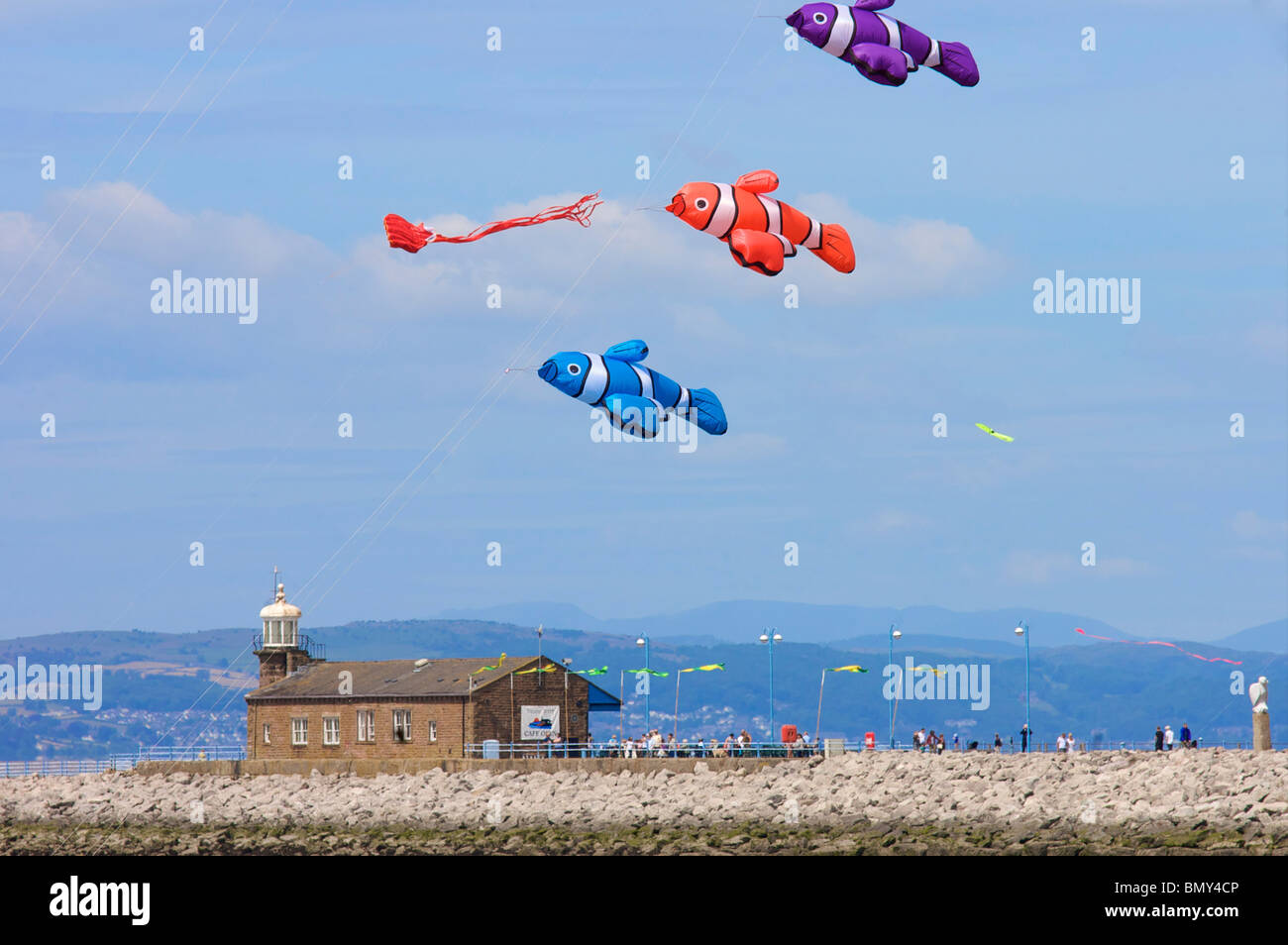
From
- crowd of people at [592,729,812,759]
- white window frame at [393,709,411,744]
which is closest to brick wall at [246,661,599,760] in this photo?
white window frame at [393,709,411,744]

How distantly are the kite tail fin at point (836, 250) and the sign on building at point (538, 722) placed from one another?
22.5m

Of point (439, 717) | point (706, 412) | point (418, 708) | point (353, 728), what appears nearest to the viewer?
point (706, 412)

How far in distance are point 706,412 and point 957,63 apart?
11.1 m

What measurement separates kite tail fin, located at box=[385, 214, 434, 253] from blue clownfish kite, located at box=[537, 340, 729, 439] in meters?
4.50

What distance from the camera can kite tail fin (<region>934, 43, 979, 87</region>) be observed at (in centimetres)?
4872

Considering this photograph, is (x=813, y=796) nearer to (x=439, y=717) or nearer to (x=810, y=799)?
(x=810, y=799)

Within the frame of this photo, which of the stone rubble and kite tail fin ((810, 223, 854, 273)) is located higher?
kite tail fin ((810, 223, 854, 273))

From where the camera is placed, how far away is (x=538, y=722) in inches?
2574

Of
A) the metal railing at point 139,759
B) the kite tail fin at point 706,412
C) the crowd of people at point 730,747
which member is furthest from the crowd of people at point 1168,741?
the metal railing at point 139,759

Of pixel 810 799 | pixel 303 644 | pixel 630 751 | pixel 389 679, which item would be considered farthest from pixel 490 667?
pixel 810 799

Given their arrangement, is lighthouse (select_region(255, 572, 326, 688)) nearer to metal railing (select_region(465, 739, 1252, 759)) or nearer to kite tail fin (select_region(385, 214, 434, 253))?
metal railing (select_region(465, 739, 1252, 759))
